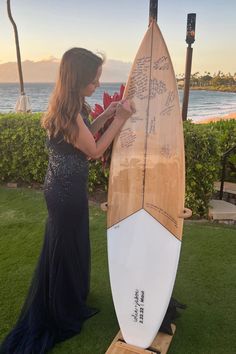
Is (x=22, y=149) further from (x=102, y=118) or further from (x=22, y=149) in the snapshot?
(x=102, y=118)

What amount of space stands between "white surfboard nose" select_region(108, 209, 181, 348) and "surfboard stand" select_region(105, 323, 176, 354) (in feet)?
0.12

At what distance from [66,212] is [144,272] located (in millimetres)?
680

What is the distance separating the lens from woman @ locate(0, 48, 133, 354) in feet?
7.32

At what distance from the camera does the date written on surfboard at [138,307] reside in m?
2.58

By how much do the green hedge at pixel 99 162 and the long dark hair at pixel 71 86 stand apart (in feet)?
9.29

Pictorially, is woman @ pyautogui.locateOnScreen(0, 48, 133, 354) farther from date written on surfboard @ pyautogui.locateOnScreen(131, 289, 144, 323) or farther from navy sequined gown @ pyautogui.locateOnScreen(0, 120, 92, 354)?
date written on surfboard @ pyautogui.locateOnScreen(131, 289, 144, 323)

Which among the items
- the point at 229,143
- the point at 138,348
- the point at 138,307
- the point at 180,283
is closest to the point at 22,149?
the point at 229,143

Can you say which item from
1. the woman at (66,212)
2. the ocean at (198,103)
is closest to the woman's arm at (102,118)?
the woman at (66,212)

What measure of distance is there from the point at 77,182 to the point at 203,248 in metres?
2.21

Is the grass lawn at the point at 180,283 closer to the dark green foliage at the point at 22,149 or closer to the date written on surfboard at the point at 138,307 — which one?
the date written on surfboard at the point at 138,307

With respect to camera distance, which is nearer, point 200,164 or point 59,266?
point 59,266

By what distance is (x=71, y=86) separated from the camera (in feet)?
7.27

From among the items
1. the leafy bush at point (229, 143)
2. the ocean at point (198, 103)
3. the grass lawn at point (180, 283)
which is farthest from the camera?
the ocean at point (198, 103)

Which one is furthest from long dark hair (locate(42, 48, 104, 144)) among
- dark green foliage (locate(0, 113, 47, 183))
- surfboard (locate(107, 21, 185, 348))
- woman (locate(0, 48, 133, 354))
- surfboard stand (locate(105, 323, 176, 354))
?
dark green foliage (locate(0, 113, 47, 183))
